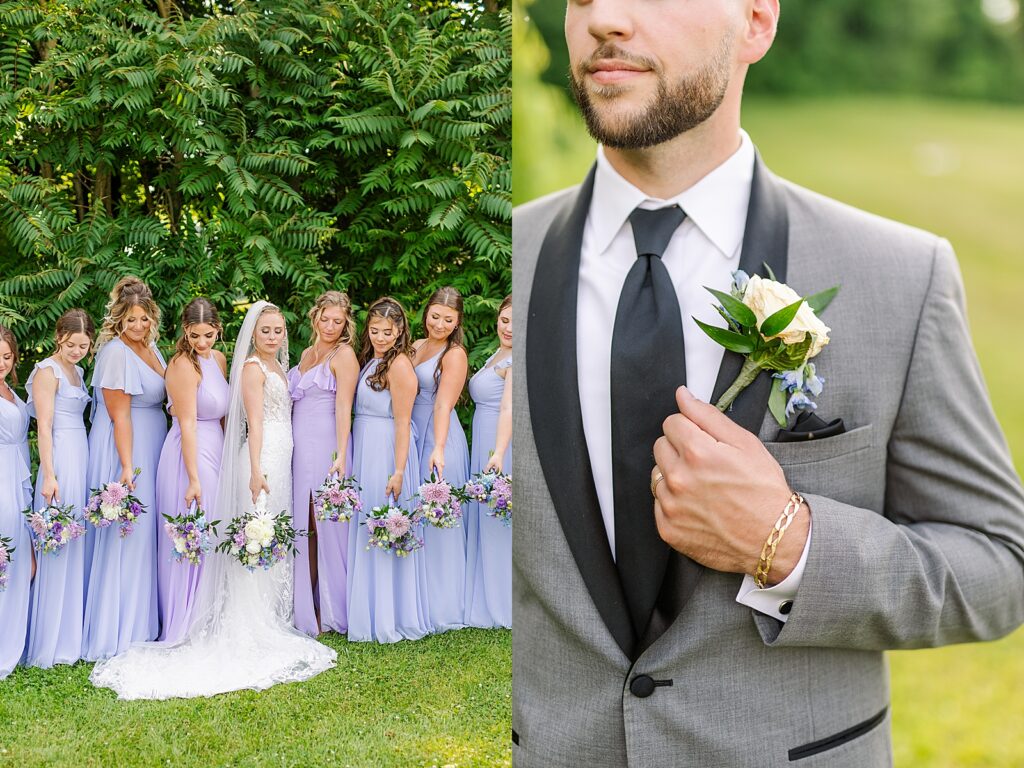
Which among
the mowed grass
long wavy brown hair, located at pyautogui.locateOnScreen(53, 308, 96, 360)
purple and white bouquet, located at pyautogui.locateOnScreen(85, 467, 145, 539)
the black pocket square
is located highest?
long wavy brown hair, located at pyautogui.locateOnScreen(53, 308, 96, 360)

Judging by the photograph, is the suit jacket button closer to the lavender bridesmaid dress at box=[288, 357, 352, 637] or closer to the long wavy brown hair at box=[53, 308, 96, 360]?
the lavender bridesmaid dress at box=[288, 357, 352, 637]

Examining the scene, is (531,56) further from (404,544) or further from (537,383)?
(404,544)

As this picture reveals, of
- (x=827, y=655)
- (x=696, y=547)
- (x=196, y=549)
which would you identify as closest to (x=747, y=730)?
(x=827, y=655)

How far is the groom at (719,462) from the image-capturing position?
51.6 inches

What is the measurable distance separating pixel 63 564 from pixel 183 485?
33cm

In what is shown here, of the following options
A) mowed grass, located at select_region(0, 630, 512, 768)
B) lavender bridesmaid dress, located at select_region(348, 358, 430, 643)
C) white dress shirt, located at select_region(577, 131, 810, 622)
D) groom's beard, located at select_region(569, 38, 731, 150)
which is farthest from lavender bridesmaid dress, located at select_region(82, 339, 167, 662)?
groom's beard, located at select_region(569, 38, 731, 150)

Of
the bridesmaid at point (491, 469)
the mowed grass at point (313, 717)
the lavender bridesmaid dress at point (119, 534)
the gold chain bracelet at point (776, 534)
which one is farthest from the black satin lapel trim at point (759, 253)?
the lavender bridesmaid dress at point (119, 534)

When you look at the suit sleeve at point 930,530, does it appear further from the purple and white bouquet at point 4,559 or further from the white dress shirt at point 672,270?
the purple and white bouquet at point 4,559

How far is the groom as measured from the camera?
131cm

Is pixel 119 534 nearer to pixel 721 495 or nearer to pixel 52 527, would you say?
pixel 52 527

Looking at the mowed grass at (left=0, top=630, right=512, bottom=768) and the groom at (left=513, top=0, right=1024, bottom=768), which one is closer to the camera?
the groom at (left=513, top=0, right=1024, bottom=768)

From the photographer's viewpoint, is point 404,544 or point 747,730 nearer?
point 747,730

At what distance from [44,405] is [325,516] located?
68 centimetres

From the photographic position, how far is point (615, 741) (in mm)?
1422
